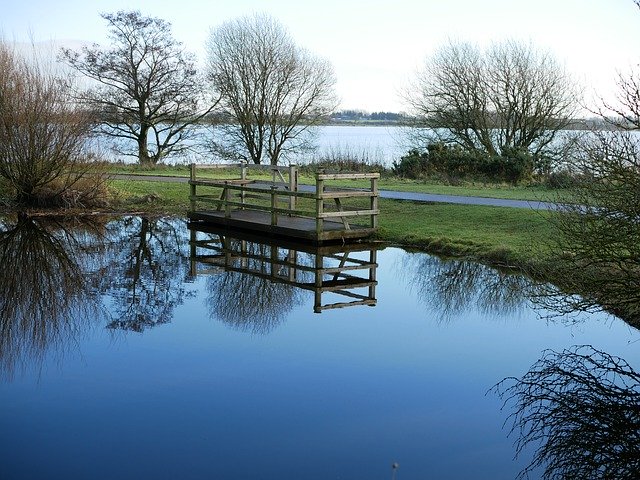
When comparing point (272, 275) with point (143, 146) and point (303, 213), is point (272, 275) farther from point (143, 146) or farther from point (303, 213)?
point (143, 146)

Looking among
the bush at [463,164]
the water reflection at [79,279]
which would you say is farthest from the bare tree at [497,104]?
the water reflection at [79,279]

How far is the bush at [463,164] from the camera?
1320 inches

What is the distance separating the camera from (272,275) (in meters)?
16.7

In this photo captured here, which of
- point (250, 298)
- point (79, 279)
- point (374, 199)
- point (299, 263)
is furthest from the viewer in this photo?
point (374, 199)

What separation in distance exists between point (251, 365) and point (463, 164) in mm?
25585

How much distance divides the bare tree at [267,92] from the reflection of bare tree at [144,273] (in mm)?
16833

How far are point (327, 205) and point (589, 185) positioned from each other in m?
12.9

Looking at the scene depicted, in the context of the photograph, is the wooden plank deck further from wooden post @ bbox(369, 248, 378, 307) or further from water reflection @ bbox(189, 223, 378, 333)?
wooden post @ bbox(369, 248, 378, 307)

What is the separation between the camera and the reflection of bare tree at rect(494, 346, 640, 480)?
812 cm

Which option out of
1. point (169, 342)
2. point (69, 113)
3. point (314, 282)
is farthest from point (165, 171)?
point (169, 342)

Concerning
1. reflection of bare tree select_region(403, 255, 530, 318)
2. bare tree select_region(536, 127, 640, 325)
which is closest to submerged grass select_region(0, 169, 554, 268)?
reflection of bare tree select_region(403, 255, 530, 318)

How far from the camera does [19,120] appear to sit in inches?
981

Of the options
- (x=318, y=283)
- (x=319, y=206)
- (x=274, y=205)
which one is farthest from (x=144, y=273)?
Result: (x=274, y=205)

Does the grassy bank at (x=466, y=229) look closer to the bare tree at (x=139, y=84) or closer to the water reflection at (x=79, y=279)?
the water reflection at (x=79, y=279)
